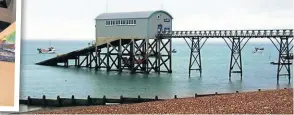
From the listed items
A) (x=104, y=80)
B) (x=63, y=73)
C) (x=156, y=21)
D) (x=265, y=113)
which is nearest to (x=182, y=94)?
(x=104, y=80)

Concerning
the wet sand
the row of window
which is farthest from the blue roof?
the wet sand

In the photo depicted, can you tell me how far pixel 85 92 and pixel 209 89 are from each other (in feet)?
28.0

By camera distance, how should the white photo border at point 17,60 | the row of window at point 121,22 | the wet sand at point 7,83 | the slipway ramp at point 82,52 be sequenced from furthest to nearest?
the slipway ramp at point 82,52
the row of window at point 121,22
the wet sand at point 7,83
the white photo border at point 17,60

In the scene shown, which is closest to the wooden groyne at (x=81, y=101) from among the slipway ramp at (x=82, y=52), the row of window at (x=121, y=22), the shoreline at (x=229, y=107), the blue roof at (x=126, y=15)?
the shoreline at (x=229, y=107)

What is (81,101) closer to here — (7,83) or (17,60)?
(7,83)

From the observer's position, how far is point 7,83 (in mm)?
13461

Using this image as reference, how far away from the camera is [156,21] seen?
153 feet

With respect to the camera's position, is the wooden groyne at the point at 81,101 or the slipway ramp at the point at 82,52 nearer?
the wooden groyne at the point at 81,101

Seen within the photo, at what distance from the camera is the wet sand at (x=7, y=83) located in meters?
13.3

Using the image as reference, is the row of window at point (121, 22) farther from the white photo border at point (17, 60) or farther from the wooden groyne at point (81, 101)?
the white photo border at point (17, 60)

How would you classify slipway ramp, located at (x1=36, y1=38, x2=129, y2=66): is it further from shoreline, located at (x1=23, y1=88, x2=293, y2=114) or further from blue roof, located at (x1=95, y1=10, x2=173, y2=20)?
shoreline, located at (x1=23, y1=88, x2=293, y2=114)

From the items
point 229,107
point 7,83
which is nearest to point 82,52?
point 229,107

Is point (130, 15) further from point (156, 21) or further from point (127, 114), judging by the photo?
point (127, 114)

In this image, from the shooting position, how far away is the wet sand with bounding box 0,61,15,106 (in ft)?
43.7
